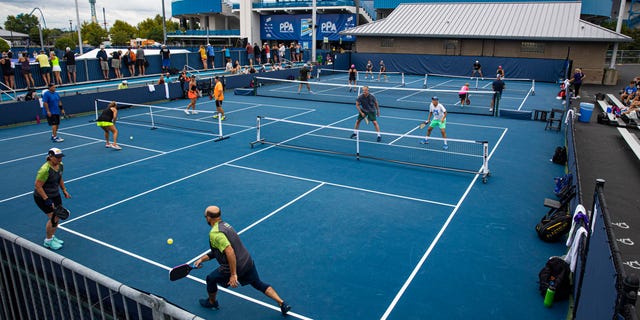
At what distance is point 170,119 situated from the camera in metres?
22.8

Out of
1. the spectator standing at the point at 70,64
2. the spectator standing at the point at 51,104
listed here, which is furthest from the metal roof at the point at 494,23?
the spectator standing at the point at 51,104

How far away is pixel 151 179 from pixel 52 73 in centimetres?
1932

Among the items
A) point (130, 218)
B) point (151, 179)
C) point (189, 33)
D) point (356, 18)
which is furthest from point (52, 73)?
point (189, 33)

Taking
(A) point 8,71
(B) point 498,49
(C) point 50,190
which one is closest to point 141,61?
(A) point 8,71

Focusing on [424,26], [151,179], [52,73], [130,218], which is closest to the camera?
[130,218]

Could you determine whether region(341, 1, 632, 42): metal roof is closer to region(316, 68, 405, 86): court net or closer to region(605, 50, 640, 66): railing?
region(316, 68, 405, 86): court net

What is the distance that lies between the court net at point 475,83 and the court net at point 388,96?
3147mm

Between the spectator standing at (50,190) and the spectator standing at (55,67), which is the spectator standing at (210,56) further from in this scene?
the spectator standing at (50,190)

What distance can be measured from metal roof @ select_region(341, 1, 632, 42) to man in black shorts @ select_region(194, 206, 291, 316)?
134ft

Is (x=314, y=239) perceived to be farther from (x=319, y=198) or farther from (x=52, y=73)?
(x=52, y=73)

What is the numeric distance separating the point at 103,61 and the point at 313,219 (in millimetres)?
25502

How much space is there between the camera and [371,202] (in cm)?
1190

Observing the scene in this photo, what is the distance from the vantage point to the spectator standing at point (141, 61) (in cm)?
3291

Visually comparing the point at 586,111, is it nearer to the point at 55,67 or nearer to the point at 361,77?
the point at 361,77
